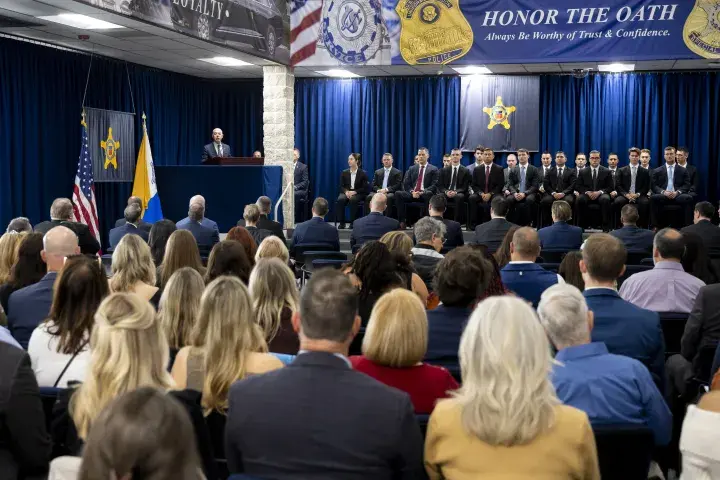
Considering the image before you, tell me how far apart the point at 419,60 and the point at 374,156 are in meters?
3.92

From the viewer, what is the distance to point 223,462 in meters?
2.71

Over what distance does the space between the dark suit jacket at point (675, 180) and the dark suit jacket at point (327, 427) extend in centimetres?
1074

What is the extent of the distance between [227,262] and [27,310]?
1047 mm

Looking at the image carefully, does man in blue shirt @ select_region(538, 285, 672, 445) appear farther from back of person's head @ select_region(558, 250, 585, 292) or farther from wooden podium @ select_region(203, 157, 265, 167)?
wooden podium @ select_region(203, 157, 265, 167)

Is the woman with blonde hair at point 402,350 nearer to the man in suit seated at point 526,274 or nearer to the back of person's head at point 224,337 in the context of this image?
the back of person's head at point 224,337

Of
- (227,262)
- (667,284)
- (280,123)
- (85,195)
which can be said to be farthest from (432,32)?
(227,262)

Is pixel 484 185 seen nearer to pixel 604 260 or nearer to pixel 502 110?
pixel 502 110

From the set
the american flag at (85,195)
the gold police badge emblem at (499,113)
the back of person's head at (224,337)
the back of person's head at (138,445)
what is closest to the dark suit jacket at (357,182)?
the gold police badge emblem at (499,113)

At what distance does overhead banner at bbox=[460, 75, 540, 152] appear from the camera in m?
14.3

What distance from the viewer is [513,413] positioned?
1.96m

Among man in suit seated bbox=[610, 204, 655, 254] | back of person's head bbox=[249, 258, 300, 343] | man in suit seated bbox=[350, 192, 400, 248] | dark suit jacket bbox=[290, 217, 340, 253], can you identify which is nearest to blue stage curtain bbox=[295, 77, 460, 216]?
man in suit seated bbox=[350, 192, 400, 248]

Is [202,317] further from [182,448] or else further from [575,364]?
[182,448]

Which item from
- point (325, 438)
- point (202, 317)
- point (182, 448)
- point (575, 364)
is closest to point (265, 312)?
point (202, 317)

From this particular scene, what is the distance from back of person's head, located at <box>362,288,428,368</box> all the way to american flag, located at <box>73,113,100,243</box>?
8746 mm
